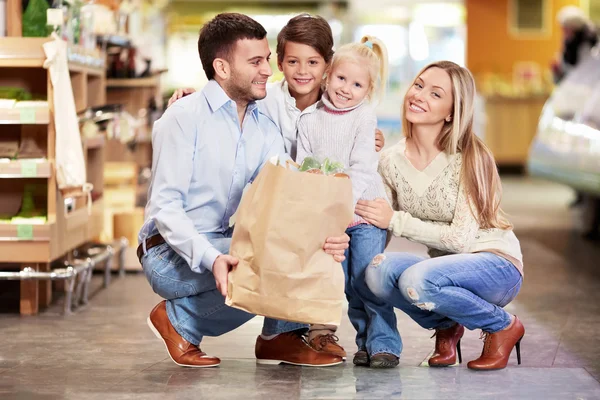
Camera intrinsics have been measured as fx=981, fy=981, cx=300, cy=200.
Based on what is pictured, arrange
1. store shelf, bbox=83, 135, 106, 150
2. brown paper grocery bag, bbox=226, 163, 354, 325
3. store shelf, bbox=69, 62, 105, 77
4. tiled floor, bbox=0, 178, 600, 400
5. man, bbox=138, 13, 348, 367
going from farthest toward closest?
1. store shelf, bbox=83, 135, 106, 150
2. store shelf, bbox=69, 62, 105, 77
3. man, bbox=138, 13, 348, 367
4. tiled floor, bbox=0, 178, 600, 400
5. brown paper grocery bag, bbox=226, 163, 354, 325

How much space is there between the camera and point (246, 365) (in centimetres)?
315

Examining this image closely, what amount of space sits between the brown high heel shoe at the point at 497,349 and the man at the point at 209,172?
0.46 m

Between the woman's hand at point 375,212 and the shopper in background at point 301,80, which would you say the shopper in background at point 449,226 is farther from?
the shopper in background at point 301,80

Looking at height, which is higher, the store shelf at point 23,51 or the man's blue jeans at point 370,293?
the store shelf at point 23,51

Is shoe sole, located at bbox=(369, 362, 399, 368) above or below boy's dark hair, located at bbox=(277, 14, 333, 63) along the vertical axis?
below

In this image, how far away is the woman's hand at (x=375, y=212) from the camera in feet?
10.2

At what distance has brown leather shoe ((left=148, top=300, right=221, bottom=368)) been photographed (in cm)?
306

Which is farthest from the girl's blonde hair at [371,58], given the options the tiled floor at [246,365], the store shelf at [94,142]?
the store shelf at [94,142]

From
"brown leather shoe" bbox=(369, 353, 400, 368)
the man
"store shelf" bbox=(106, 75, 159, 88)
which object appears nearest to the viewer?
the man

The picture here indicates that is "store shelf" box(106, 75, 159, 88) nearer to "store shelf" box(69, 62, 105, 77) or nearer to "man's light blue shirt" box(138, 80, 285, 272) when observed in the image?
"store shelf" box(69, 62, 105, 77)

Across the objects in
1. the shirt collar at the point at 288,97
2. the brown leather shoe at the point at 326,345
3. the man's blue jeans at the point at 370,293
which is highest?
the shirt collar at the point at 288,97

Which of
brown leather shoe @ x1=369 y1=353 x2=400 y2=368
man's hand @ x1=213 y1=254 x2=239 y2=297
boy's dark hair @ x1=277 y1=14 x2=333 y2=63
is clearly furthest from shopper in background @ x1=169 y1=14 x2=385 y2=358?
man's hand @ x1=213 y1=254 x2=239 y2=297

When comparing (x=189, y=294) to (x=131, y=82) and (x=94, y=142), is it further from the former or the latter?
(x=131, y=82)

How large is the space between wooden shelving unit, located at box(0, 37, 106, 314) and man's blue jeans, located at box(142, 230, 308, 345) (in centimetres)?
109
